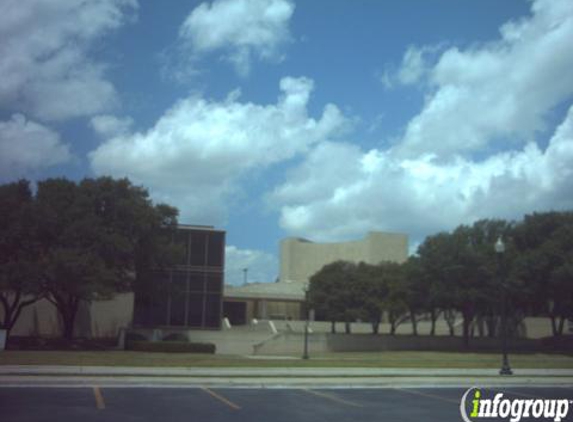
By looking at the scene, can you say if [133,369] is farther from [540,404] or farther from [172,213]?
[172,213]

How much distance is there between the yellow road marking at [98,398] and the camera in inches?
599

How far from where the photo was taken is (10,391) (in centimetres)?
1748

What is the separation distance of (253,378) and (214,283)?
36334 mm

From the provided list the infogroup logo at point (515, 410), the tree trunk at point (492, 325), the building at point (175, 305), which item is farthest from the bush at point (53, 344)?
the tree trunk at point (492, 325)

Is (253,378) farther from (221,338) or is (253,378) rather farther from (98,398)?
(221,338)

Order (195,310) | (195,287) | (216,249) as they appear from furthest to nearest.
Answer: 1. (216,249)
2. (195,287)
3. (195,310)

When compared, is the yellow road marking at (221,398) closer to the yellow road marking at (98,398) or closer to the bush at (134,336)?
the yellow road marking at (98,398)

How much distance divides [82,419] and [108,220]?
Answer: 34.6 metres

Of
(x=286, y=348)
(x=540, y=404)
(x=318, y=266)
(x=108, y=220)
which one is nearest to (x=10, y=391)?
(x=540, y=404)

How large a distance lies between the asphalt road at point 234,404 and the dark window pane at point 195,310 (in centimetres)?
3858

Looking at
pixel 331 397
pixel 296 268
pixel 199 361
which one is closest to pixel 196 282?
pixel 199 361

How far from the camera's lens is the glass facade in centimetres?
5703

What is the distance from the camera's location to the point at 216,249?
58.9 meters

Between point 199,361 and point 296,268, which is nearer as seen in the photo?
point 199,361
